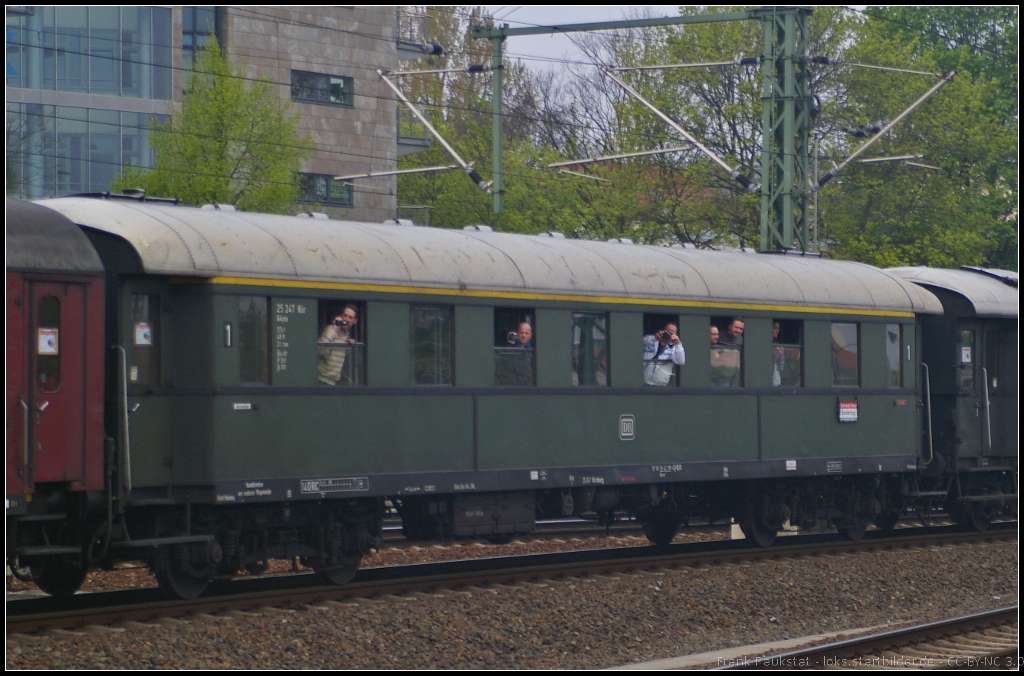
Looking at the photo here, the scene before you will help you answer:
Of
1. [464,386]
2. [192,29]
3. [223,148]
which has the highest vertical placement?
[192,29]

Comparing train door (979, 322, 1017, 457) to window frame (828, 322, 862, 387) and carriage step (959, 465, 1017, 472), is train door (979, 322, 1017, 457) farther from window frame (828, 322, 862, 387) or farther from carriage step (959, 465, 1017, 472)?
window frame (828, 322, 862, 387)

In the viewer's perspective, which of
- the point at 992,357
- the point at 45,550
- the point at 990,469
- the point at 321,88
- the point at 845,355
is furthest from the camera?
the point at 321,88

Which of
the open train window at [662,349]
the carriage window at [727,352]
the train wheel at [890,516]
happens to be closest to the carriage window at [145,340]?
the open train window at [662,349]

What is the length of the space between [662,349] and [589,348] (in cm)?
108

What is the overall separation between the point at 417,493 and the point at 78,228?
12.8 feet

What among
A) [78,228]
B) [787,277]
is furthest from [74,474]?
[787,277]

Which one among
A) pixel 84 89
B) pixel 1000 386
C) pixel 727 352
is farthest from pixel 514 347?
pixel 84 89

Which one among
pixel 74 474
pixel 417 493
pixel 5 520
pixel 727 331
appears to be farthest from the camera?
pixel 727 331

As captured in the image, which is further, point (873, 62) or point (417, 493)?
point (873, 62)

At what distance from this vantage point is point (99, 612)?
1069cm

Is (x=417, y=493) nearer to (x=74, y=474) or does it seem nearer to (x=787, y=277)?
(x=74, y=474)

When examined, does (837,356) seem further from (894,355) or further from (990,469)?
(990,469)

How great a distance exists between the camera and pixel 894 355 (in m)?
17.8

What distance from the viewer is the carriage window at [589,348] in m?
14.4
